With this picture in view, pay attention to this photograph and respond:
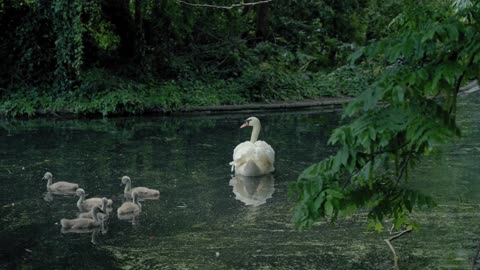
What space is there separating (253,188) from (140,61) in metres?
11.8

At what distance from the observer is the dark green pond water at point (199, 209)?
8617mm

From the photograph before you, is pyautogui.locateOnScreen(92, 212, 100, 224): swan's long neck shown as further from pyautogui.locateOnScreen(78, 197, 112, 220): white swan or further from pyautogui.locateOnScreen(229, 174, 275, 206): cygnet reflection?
pyautogui.locateOnScreen(229, 174, 275, 206): cygnet reflection

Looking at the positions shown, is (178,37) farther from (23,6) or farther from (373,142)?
(373,142)

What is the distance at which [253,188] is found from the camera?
12406mm

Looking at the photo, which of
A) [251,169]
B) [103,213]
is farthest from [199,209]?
[251,169]

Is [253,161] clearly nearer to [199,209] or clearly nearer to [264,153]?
[264,153]

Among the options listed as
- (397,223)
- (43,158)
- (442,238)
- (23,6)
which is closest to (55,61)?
(23,6)

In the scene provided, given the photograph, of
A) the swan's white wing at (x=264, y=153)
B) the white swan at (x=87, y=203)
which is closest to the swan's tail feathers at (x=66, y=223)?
the white swan at (x=87, y=203)

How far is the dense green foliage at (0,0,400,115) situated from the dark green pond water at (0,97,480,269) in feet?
12.0

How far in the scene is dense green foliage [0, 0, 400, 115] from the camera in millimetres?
21609

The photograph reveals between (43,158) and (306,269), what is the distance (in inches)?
303

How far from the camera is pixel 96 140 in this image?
16.7 metres

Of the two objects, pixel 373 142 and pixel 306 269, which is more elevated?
pixel 373 142

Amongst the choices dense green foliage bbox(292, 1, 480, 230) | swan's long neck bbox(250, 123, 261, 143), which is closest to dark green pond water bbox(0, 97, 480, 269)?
swan's long neck bbox(250, 123, 261, 143)
